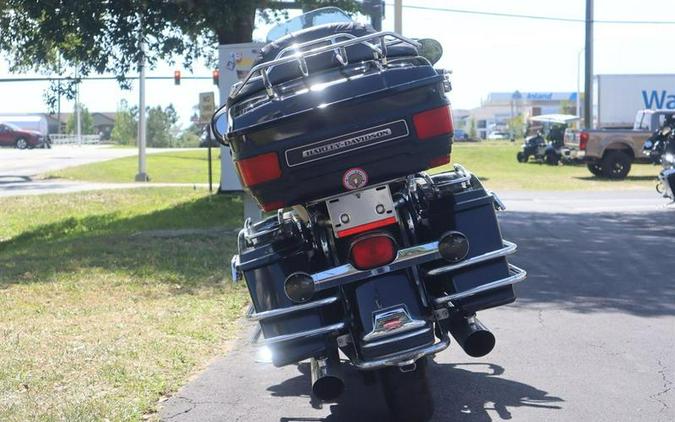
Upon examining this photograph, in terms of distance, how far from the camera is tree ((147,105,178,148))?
9312 cm

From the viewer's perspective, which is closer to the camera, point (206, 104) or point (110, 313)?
point (110, 313)

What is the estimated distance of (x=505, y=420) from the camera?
5207mm

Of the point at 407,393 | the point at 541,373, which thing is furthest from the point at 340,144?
the point at 541,373

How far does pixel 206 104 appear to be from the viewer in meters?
19.0

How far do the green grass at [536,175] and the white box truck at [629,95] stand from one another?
368cm

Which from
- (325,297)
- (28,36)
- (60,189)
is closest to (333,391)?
(325,297)

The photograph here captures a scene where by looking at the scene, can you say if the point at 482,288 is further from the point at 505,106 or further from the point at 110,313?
the point at 505,106

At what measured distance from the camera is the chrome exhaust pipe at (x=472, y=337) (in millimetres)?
4977

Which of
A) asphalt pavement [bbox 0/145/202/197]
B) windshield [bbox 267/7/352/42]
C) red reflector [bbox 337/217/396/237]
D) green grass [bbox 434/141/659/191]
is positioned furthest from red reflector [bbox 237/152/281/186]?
asphalt pavement [bbox 0/145/202/197]

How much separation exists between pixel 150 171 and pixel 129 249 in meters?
23.8

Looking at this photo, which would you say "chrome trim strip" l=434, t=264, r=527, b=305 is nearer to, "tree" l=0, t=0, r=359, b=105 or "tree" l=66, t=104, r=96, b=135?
"tree" l=0, t=0, r=359, b=105

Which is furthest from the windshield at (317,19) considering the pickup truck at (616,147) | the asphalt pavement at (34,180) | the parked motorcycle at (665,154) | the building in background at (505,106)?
the building in background at (505,106)

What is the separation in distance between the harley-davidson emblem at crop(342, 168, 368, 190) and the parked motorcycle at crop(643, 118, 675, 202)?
31.0 ft

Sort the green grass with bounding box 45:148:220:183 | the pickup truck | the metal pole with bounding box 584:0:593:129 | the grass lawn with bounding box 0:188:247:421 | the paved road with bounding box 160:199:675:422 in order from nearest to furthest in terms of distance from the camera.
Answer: the paved road with bounding box 160:199:675:422 → the grass lawn with bounding box 0:188:247:421 → the pickup truck → the green grass with bounding box 45:148:220:183 → the metal pole with bounding box 584:0:593:129
